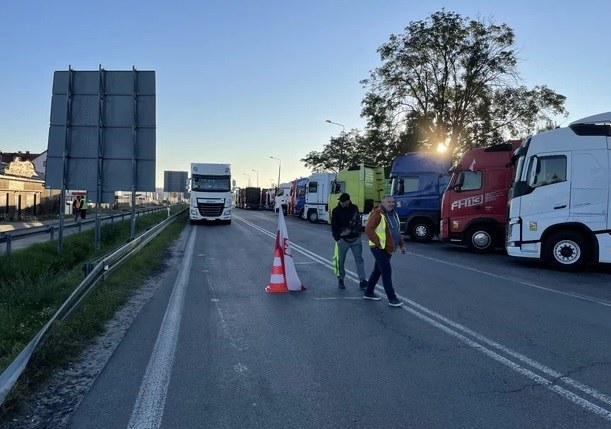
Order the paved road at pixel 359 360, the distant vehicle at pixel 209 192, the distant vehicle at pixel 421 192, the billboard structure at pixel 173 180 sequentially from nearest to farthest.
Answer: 1. the paved road at pixel 359 360
2. the distant vehicle at pixel 421 192
3. the distant vehicle at pixel 209 192
4. the billboard structure at pixel 173 180

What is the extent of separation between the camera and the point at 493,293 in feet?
30.2

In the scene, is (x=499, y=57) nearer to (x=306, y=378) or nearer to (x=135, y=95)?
(x=135, y=95)

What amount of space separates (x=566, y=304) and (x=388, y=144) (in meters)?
31.1

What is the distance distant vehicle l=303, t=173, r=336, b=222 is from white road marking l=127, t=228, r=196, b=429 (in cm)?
2758

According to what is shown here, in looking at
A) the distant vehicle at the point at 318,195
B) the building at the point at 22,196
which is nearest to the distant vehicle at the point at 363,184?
the distant vehicle at the point at 318,195

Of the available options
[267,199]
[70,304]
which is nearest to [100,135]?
[70,304]

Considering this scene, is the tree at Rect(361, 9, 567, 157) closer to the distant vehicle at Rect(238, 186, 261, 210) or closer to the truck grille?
the truck grille

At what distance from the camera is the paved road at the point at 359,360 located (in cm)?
399

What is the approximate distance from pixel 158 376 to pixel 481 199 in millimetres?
13738

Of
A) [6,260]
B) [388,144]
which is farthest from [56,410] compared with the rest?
[388,144]

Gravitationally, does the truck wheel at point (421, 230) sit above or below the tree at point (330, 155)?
below

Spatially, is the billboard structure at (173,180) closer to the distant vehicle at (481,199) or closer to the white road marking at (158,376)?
the distant vehicle at (481,199)

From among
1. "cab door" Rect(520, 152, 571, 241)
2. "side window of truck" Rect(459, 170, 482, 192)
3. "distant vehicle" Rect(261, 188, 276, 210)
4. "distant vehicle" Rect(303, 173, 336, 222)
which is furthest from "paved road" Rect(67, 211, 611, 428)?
"distant vehicle" Rect(261, 188, 276, 210)

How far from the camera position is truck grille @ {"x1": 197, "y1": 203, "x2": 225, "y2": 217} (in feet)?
102
